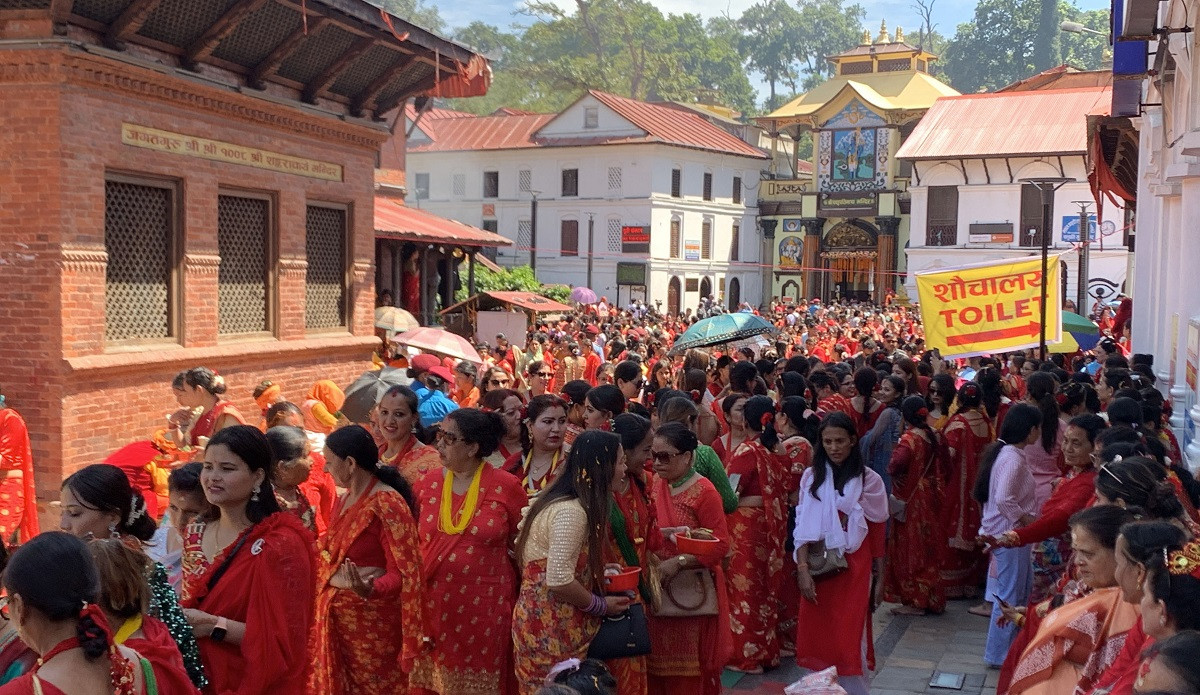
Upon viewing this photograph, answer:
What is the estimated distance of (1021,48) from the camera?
90.4 meters

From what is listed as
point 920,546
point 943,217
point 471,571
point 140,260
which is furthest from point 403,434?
point 943,217

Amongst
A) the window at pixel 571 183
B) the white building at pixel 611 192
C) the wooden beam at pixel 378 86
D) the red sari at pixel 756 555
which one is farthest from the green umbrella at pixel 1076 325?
the window at pixel 571 183

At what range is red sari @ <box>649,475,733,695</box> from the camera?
17.6 feet

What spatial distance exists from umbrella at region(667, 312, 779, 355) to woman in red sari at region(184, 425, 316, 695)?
9.89 meters

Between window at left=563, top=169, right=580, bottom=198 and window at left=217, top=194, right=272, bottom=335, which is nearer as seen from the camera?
window at left=217, top=194, right=272, bottom=335

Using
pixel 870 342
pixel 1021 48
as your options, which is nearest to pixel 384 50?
pixel 870 342

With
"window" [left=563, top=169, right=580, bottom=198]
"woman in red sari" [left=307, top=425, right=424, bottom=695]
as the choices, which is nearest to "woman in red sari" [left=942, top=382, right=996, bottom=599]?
"woman in red sari" [left=307, top=425, right=424, bottom=695]

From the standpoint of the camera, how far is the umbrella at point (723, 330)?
1430 cm

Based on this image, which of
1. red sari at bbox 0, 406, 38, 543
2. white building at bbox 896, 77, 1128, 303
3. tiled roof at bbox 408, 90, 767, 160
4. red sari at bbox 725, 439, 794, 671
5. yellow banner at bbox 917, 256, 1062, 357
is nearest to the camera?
red sari at bbox 725, 439, 794, 671

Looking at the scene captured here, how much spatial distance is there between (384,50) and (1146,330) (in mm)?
10241

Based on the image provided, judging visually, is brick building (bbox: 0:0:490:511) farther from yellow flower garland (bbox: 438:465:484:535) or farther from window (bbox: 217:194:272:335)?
yellow flower garland (bbox: 438:465:484:535)

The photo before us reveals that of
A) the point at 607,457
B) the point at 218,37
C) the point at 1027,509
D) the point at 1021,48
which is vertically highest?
the point at 1021,48

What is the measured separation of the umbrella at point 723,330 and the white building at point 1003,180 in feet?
94.5

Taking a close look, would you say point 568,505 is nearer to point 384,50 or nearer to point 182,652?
point 182,652
